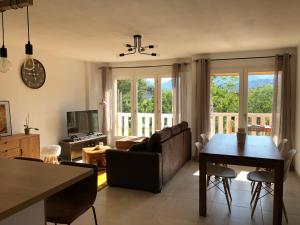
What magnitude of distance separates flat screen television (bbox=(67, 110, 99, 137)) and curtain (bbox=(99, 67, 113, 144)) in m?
0.48

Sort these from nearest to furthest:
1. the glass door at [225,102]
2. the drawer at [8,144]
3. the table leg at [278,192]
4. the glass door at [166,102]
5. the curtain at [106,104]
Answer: the table leg at [278,192]
the drawer at [8,144]
the glass door at [225,102]
the glass door at [166,102]
the curtain at [106,104]

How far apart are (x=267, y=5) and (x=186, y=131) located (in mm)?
3131

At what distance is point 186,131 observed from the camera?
5.28 m

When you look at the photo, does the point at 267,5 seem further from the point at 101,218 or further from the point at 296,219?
the point at 101,218

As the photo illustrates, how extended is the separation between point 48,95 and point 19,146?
157 centimetres

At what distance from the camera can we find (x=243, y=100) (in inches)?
211

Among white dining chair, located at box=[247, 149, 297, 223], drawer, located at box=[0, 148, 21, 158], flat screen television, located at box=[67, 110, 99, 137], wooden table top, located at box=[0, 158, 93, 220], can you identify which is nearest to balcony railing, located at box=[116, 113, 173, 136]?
flat screen television, located at box=[67, 110, 99, 137]

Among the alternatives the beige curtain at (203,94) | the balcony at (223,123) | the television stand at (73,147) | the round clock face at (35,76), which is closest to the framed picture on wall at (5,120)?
the round clock face at (35,76)

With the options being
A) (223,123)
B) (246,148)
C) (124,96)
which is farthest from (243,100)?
(124,96)

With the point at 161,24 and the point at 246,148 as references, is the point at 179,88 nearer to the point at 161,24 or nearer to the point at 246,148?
the point at 161,24

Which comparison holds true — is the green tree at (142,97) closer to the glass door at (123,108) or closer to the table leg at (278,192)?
the glass door at (123,108)

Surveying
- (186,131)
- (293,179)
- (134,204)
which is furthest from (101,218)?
(293,179)

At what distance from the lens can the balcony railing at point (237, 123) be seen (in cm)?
535

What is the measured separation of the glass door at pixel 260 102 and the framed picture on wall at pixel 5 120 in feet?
15.7
